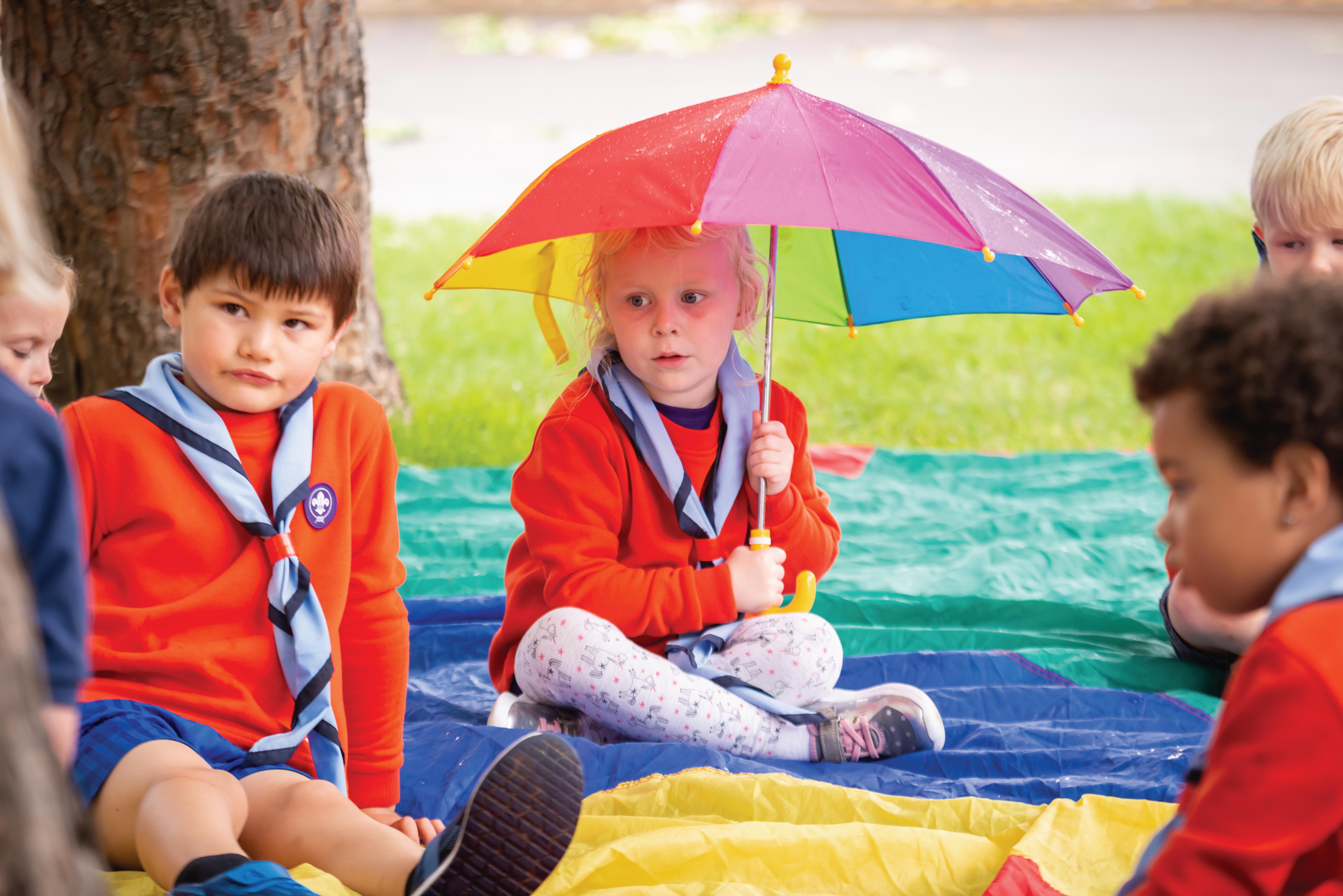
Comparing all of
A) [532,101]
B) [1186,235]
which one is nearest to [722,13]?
[532,101]

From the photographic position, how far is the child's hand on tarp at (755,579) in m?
2.44

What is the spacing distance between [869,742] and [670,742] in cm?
38

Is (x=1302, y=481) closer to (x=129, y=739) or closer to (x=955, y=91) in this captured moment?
(x=129, y=739)

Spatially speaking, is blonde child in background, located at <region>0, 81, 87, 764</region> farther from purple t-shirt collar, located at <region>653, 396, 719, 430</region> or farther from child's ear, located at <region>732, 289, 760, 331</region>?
child's ear, located at <region>732, 289, 760, 331</region>

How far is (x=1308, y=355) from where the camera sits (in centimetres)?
118

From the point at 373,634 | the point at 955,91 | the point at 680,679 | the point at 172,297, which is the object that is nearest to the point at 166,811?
the point at 373,634

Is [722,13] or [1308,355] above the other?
[722,13]

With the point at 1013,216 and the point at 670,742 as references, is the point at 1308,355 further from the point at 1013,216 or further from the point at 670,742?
the point at 670,742

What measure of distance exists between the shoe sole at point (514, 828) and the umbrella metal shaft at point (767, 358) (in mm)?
946

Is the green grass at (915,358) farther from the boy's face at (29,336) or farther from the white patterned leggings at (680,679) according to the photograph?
the boy's face at (29,336)

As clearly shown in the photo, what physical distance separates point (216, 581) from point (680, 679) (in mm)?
840

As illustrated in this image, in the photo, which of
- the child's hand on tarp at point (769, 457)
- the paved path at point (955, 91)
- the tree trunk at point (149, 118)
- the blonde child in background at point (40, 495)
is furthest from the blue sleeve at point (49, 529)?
the paved path at point (955, 91)

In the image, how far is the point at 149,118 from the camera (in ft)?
11.9

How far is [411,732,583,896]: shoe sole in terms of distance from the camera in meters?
1.61
